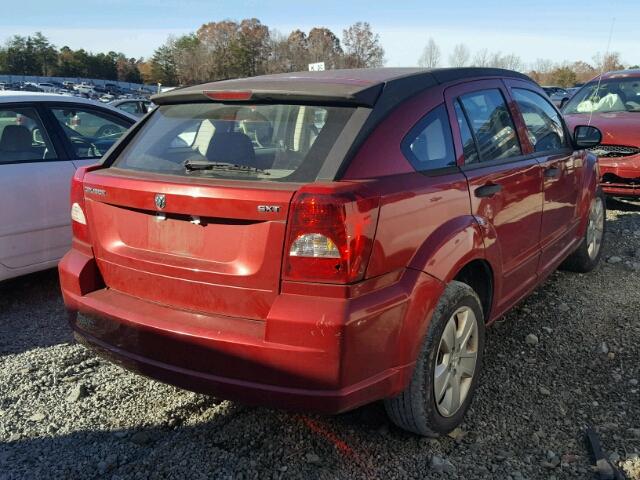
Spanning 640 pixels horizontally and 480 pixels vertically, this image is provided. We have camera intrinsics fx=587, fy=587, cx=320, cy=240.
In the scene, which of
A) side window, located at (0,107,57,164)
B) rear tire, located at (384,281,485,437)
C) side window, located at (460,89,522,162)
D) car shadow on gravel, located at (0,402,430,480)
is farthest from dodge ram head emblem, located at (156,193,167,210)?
side window, located at (0,107,57,164)

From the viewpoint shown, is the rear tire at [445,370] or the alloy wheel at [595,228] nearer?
the rear tire at [445,370]

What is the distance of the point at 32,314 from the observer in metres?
4.34

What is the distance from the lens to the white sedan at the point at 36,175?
4316 mm

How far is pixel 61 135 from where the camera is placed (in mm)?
4762

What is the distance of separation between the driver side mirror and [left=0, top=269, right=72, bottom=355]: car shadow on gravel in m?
3.92

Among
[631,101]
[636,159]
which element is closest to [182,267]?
[636,159]

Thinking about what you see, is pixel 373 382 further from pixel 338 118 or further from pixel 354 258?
pixel 338 118

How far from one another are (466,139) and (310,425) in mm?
1625

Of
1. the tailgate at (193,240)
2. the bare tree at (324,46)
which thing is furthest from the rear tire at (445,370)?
the bare tree at (324,46)

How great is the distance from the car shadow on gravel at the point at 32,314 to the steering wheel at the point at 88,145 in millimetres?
1143

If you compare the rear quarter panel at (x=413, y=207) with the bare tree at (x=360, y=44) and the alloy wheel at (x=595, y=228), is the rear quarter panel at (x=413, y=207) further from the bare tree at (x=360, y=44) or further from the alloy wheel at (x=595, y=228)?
the bare tree at (x=360, y=44)

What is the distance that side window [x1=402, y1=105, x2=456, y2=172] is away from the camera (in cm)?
255

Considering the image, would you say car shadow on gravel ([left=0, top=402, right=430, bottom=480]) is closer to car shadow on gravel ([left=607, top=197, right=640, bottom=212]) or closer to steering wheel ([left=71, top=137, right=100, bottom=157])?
steering wheel ([left=71, top=137, right=100, bottom=157])

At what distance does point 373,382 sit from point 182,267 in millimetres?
913
